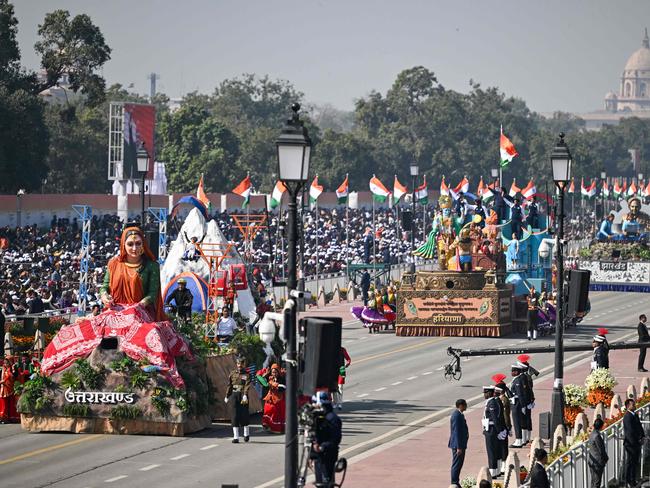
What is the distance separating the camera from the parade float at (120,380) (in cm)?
2869

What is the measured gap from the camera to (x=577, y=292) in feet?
89.7

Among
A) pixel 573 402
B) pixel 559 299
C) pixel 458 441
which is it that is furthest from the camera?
pixel 573 402

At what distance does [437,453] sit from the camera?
27844mm

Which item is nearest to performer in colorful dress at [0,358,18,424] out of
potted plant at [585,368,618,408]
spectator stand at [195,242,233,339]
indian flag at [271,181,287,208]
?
spectator stand at [195,242,233,339]

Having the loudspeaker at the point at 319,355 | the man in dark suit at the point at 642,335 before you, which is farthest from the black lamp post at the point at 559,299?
the man in dark suit at the point at 642,335

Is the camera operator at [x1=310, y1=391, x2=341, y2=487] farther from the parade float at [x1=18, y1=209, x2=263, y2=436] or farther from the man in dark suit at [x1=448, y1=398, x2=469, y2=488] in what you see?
the parade float at [x1=18, y1=209, x2=263, y2=436]

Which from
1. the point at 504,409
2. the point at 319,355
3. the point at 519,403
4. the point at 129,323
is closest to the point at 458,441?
the point at 504,409

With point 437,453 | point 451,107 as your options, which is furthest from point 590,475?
point 451,107

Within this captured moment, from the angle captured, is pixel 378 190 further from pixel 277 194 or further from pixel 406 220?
pixel 406 220

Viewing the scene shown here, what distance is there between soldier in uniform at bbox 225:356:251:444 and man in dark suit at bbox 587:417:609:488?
7.56m

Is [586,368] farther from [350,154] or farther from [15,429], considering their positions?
[350,154]

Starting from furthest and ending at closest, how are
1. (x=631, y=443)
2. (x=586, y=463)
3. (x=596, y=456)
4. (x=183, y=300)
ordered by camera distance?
(x=183, y=300), (x=631, y=443), (x=596, y=456), (x=586, y=463)

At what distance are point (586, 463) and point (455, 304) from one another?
2872 cm

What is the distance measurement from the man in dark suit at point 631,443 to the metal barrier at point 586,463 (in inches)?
5.9
